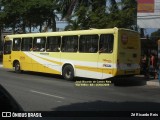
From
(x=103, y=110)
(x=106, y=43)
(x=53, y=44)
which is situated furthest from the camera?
(x=53, y=44)

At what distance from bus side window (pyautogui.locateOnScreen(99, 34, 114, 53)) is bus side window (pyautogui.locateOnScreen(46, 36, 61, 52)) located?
3497 mm

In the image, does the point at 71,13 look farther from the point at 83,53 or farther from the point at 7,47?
the point at 83,53

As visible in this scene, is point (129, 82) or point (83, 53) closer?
point (83, 53)

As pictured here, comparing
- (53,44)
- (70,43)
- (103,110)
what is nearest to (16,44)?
(53,44)

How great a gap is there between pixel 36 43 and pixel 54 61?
2.39 metres

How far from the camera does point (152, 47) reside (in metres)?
23.9

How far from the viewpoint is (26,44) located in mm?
23594

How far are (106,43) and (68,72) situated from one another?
3252 mm

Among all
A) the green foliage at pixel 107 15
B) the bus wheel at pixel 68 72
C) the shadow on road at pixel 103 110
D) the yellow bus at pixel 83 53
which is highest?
the green foliage at pixel 107 15

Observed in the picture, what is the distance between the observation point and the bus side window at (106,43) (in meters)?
17.8

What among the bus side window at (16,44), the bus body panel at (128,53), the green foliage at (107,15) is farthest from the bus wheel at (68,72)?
the green foliage at (107,15)

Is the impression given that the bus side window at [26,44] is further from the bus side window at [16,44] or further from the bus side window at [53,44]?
the bus side window at [53,44]

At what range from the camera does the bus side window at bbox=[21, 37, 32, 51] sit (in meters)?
23.3

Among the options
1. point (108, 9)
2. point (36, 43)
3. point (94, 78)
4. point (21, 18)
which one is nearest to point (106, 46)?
point (94, 78)
